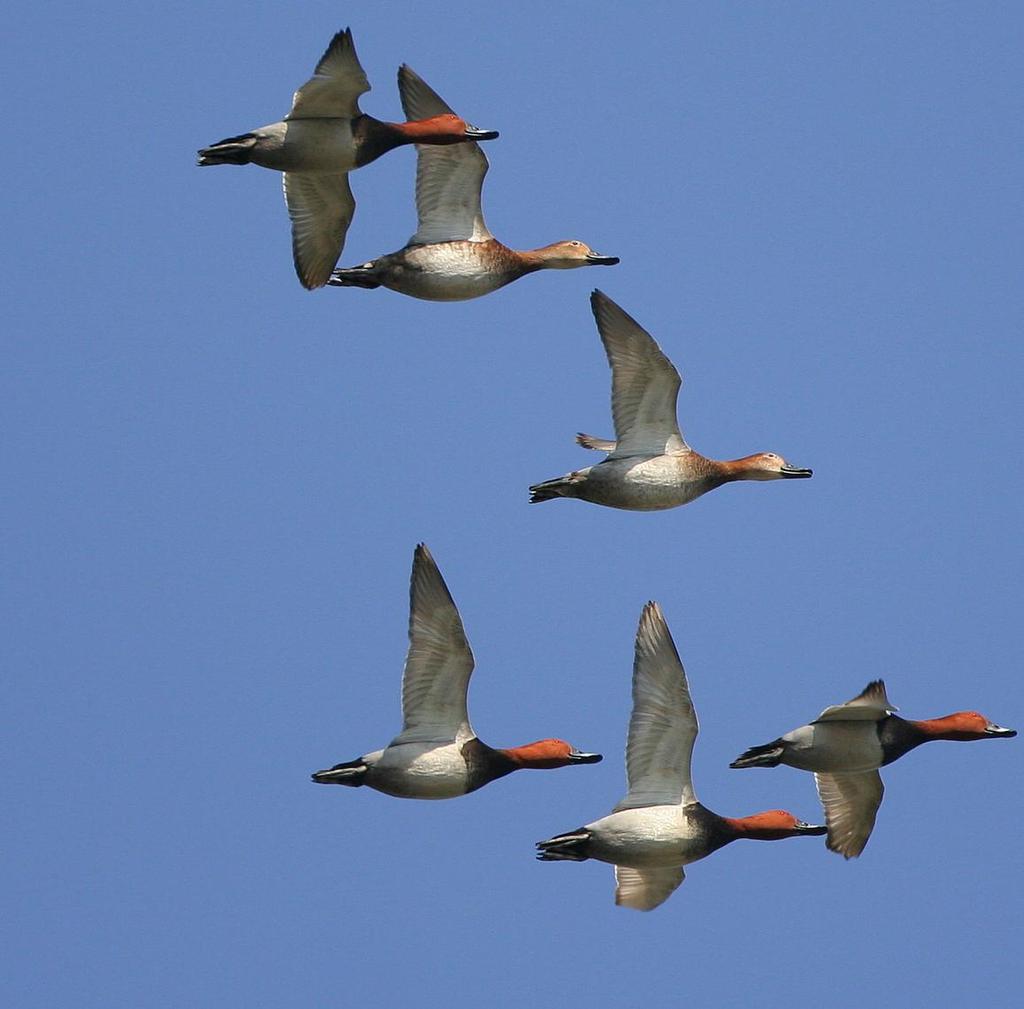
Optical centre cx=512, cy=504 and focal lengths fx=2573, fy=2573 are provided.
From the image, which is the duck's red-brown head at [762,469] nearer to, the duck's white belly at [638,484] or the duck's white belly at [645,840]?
the duck's white belly at [638,484]

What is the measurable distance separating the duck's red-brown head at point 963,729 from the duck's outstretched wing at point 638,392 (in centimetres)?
399

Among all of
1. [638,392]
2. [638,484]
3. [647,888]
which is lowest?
[647,888]

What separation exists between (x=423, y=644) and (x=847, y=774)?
5258 mm

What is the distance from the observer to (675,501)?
27922mm

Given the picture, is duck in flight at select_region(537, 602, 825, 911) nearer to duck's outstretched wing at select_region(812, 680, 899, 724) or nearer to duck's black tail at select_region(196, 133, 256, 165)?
duck's outstretched wing at select_region(812, 680, 899, 724)

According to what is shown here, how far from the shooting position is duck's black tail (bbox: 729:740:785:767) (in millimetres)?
26902

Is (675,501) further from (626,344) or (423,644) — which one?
(423,644)

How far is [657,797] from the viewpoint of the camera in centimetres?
2623

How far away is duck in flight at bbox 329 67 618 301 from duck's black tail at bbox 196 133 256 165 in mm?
2273

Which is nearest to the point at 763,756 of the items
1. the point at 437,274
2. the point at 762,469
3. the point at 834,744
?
the point at 834,744

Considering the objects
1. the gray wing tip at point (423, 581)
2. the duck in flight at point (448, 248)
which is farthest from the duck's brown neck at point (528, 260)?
the gray wing tip at point (423, 581)

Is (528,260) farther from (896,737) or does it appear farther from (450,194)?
(896,737)

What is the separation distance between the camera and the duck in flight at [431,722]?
26031mm

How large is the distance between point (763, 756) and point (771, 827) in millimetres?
825
